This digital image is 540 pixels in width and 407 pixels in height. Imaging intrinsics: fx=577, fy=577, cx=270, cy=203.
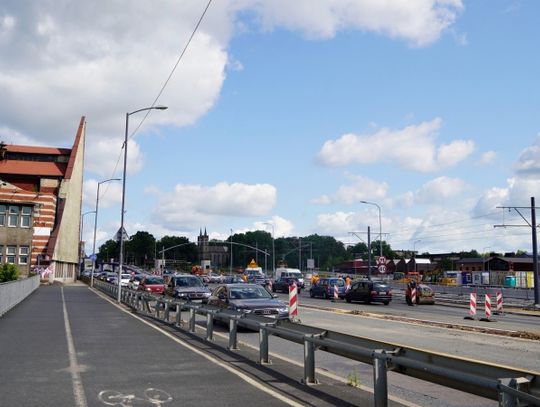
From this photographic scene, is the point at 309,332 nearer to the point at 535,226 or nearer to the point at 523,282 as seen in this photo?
the point at 535,226

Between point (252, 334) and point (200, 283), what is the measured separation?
13.1 meters

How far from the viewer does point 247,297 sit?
770 inches

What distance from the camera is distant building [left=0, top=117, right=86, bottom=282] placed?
208ft

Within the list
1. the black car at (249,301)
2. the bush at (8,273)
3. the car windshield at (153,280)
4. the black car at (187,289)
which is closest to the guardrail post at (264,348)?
the black car at (249,301)

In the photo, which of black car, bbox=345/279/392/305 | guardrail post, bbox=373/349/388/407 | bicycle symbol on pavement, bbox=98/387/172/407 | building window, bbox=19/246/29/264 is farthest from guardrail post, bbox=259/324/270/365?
building window, bbox=19/246/29/264

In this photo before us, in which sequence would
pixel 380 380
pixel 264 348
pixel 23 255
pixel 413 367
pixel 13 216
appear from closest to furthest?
pixel 413 367, pixel 380 380, pixel 264 348, pixel 13 216, pixel 23 255

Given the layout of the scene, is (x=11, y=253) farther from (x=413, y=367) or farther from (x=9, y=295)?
(x=413, y=367)

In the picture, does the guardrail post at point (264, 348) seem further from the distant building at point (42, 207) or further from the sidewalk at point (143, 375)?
the distant building at point (42, 207)

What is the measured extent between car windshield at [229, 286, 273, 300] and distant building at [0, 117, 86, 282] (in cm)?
5008

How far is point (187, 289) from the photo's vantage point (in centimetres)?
2797

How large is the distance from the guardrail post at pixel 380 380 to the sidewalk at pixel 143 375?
25.1 inches

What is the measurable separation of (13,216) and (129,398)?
61765mm

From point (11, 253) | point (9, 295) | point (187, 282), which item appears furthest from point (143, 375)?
point (11, 253)

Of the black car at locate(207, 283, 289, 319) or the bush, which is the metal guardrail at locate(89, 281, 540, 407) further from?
the bush
